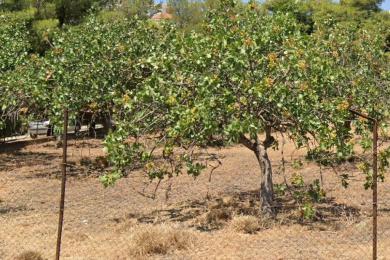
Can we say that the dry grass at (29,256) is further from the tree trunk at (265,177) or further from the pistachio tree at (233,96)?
the tree trunk at (265,177)

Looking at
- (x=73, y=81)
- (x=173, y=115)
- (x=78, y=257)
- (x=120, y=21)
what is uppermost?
(x=120, y=21)

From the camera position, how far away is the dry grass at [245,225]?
8953 millimetres

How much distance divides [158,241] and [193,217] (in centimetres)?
212

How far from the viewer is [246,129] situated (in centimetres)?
729

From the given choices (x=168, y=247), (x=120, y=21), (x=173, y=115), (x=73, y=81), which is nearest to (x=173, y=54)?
(x=173, y=115)

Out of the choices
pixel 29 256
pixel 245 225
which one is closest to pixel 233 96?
pixel 245 225

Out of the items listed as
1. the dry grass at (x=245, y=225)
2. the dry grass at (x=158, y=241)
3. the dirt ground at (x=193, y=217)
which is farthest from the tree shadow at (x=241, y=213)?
the dry grass at (x=158, y=241)

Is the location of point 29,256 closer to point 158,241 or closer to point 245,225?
point 158,241

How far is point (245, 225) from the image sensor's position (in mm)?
8992

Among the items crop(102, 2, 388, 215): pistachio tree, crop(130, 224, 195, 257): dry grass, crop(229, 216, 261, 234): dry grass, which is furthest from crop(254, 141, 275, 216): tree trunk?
crop(130, 224, 195, 257): dry grass

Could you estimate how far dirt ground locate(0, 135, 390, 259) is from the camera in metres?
8.09

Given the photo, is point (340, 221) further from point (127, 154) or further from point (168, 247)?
point (127, 154)

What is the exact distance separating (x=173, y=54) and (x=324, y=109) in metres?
2.15

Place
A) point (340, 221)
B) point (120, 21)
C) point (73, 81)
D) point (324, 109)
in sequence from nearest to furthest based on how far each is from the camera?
point (324, 109) < point (340, 221) < point (73, 81) < point (120, 21)
